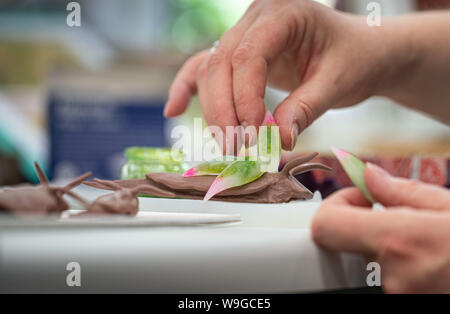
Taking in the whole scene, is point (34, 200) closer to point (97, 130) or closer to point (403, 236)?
point (403, 236)

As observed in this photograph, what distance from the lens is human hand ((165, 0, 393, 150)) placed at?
0.71 meters

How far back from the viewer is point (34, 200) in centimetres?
49

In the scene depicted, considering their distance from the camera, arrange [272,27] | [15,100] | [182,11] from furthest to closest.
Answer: [182,11], [15,100], [272,27]

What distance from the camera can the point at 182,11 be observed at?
2.90 meters

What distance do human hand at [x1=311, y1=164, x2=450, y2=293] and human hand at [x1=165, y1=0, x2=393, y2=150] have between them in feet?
0.79

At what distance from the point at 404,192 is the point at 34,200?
36 centimetres

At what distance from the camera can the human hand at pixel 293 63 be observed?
0.71 metres

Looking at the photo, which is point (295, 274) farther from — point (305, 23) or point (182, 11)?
point (182, 11)

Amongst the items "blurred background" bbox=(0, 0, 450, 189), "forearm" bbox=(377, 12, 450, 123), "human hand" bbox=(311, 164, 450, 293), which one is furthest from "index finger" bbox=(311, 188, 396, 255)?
"blurred background" bbox=(0, 0, 450, 189)

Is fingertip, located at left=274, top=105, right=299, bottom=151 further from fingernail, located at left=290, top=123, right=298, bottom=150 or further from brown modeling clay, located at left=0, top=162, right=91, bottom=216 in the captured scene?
brown modeling clay, located at left=0, top=162, right=91, bottom=216

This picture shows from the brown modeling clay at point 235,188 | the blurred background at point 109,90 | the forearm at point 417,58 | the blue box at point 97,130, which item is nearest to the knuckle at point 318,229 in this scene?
the brown modeling clay at point 235,188

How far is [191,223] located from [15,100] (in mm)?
2350

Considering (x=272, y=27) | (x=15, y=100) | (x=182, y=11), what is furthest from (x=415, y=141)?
(x=272, y=27)

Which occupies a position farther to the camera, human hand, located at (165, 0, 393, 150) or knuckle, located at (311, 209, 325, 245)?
human hand, located at (165, 0, 393, 150)
